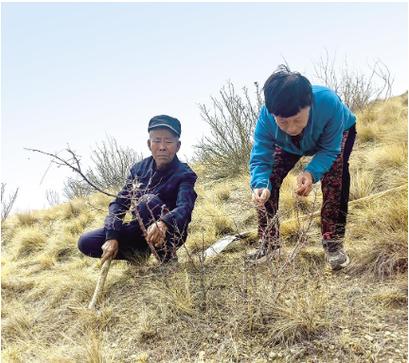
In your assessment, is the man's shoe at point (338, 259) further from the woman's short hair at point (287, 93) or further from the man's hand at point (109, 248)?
the man's hand at point (109, 248)

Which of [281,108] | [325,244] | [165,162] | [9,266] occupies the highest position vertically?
[281,108]

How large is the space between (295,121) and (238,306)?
1024mm

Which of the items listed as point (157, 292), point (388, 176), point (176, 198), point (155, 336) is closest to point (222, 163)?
point (388, 176)

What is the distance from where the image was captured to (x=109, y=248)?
2871 millimetres

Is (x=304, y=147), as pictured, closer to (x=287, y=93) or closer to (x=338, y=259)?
(x=287, y=93)

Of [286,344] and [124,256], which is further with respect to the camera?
[124,256]

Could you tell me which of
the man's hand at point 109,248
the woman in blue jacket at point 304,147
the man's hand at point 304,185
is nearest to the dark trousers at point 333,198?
the woman in blue jacket at point 304,147

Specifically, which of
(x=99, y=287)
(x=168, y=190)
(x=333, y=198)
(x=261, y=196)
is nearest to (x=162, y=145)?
(x=168, y=190)

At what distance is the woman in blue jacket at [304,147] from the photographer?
210 centimetres

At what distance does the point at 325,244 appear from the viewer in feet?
8.14

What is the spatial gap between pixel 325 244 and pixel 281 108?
36.8 inches

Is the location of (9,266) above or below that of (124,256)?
below

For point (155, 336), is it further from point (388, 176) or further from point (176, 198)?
point (388, 176)

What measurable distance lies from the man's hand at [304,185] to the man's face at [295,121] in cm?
25
